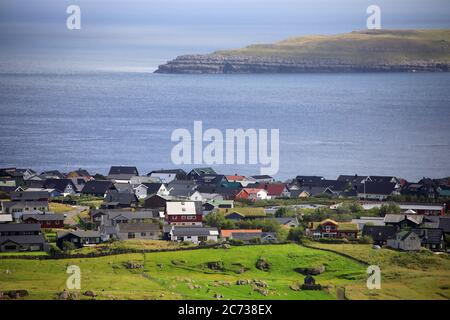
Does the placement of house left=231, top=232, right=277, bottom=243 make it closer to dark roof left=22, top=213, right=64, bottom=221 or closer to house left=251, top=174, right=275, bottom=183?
dark roof left=22, top=213, right=64, bottom=221

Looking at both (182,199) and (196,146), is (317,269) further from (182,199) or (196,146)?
(196,146)

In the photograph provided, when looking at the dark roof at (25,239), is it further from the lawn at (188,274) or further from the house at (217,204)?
the house at (217,204)

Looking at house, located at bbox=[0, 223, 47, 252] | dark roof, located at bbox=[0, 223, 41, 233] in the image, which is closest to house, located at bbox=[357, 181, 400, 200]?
dark roof, located at bbox=[0, 223, 41, 233]

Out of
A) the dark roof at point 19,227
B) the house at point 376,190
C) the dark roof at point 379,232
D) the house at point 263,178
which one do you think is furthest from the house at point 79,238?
the house at point 263,178
